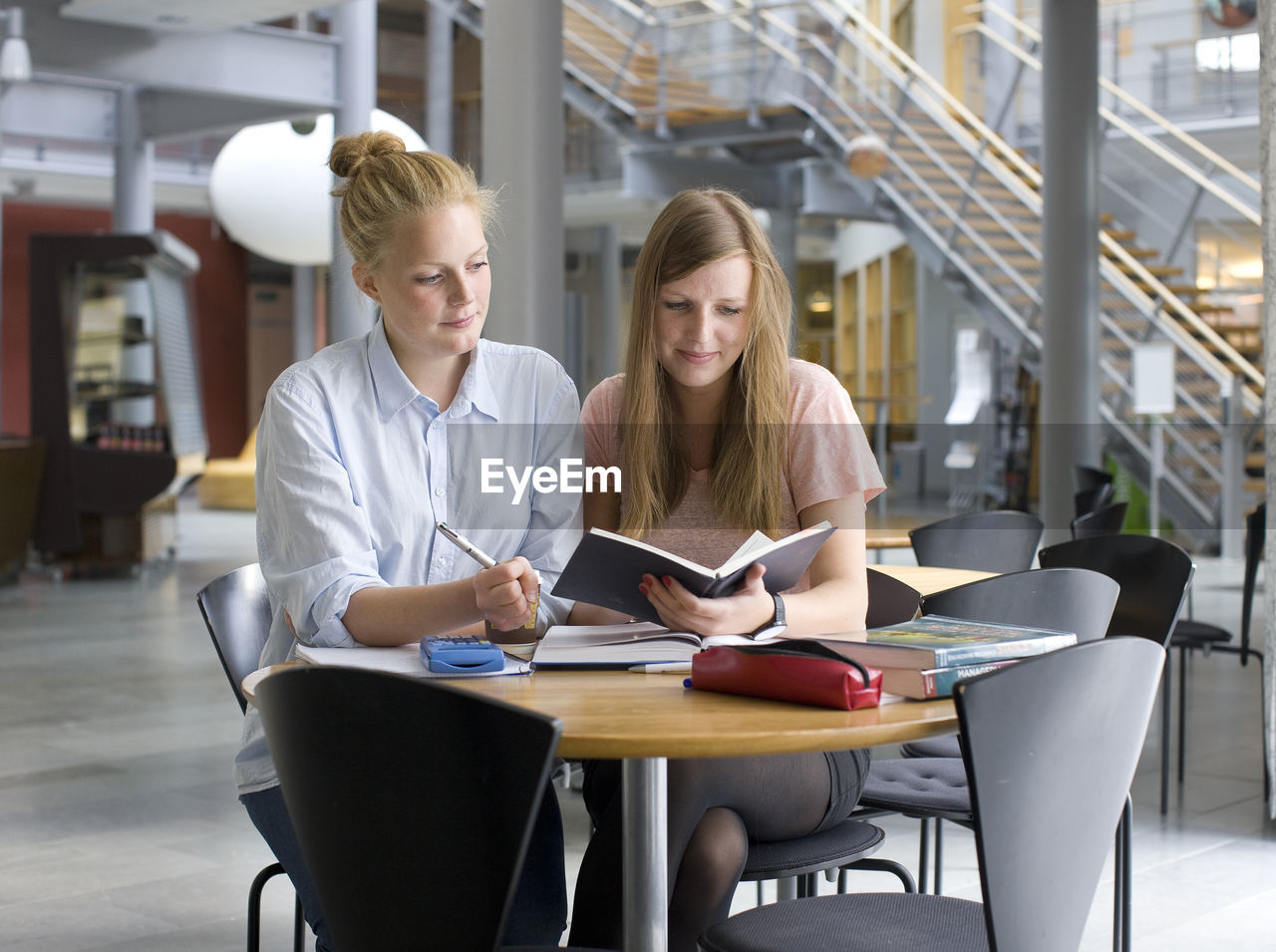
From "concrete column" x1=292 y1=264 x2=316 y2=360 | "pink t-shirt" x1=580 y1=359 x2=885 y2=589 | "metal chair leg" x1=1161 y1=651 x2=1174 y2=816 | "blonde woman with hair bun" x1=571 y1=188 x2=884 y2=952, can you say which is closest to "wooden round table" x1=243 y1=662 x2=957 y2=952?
"blonde woman with hair bun" x1=571 y1=188 x2=884 y2=952

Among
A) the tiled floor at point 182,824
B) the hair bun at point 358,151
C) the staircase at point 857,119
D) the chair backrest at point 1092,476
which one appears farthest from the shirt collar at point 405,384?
the staircase at point 857,119

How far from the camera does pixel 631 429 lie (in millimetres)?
2305

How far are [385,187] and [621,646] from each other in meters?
0.75

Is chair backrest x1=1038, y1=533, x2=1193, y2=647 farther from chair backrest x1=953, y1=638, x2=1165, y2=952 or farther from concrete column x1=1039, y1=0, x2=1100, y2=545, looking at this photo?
concrete column x1=1039, y1=0, x2=1100, y2=545

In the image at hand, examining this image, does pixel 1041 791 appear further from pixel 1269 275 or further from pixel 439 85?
pixel 439 85

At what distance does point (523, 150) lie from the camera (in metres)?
6.04

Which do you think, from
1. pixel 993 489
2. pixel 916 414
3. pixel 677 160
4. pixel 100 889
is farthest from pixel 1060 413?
pixel 100 889

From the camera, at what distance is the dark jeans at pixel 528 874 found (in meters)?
1.92

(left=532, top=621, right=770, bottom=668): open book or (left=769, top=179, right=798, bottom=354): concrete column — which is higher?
(left=769, top=179, right=798, bottom=354): concrete column

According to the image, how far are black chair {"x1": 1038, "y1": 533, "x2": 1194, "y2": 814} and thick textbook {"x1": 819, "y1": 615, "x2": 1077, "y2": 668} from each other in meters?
1.33

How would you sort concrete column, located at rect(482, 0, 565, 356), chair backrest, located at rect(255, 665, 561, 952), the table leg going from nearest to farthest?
chair backrest, located at rect(255, 665, 561, 952)
the table leg
concrete column, located at rect(482, 0, 565, 356)

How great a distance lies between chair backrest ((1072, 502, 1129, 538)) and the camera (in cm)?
500

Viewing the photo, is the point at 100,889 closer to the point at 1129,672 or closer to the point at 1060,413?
the point at 1129,672

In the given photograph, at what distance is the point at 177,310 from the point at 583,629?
1030cm
